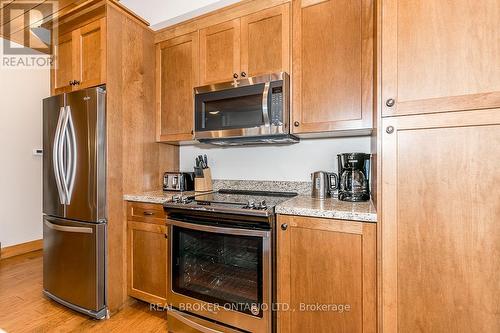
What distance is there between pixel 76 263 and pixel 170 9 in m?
2.25

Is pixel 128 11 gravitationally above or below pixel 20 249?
above

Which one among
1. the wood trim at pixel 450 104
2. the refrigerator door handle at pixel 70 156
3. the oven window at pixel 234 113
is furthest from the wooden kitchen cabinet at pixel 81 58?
the wood trim at pixel 450 104

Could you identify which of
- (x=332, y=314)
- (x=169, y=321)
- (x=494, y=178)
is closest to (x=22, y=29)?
(x=169, y=321)

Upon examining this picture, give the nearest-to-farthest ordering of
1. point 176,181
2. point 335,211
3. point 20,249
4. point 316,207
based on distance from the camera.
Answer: point 335,211 → point 316,207 → point 176,181 → point 20,249

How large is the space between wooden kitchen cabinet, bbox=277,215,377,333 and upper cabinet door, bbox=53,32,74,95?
2.22 meters

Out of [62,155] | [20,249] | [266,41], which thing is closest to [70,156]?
[62,155]

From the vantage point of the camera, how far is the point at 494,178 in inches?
39.4

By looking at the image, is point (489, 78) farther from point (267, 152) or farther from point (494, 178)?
point (267, 152)

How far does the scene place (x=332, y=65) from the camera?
160cm

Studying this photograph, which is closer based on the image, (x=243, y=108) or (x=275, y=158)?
(x=243, y=108)

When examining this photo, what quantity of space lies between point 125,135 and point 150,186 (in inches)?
20.3

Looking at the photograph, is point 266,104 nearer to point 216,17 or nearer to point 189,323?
point 216,17

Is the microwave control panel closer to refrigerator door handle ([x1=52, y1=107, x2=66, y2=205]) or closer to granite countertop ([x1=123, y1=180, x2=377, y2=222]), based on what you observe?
granite countertop ([x1=123, y1=180, x2=377, y2=222])

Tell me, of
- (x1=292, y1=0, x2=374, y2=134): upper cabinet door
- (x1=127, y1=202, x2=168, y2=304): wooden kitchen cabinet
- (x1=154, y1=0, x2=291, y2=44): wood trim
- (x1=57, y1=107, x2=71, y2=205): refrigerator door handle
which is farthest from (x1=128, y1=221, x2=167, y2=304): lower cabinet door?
(x1=154, y1=0, x2=291, y2=44): wood trim
